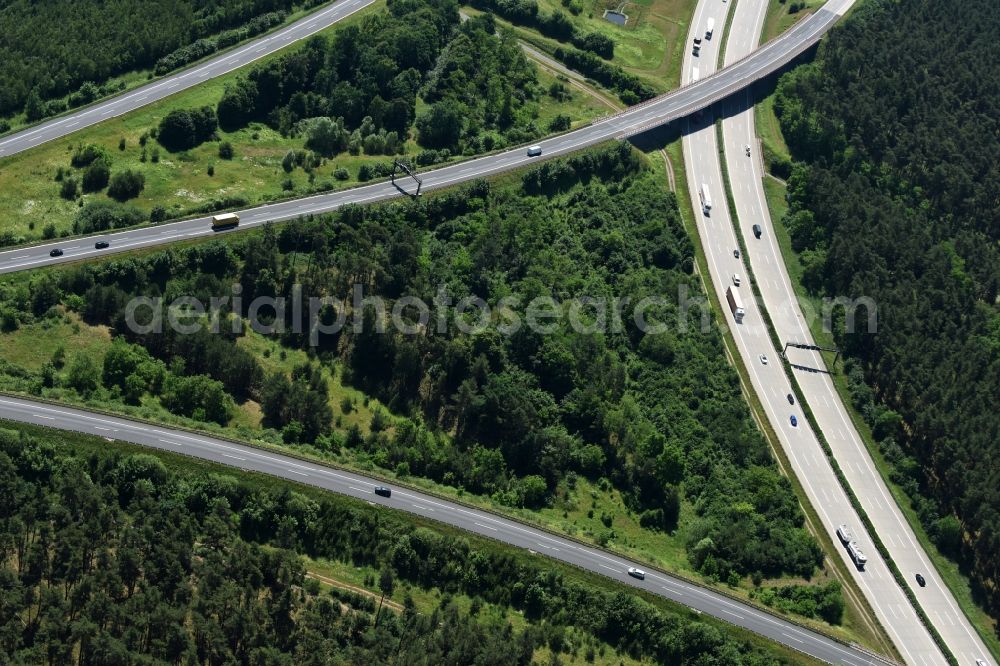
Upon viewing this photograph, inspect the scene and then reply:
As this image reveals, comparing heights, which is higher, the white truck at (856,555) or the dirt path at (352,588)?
the white truck at (856,555)

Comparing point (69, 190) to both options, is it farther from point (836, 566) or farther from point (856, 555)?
point (856, 555)

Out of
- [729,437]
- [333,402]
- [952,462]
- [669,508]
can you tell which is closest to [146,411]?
[333,402]

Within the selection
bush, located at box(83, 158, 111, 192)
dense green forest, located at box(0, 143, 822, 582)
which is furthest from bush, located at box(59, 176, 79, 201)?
dense green forest, located at box(0, 143, 822, 582)

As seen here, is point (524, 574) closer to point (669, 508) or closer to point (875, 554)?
point (669, 508)

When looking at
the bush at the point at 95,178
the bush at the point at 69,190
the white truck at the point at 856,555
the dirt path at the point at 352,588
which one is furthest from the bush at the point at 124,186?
the white truck at the point at 856,555

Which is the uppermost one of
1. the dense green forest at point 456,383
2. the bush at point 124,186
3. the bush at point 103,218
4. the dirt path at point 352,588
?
the bush at point 124,186

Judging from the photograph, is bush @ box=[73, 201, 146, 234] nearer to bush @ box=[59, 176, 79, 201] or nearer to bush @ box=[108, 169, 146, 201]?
bush @ box=[59, 176, 79, 201]

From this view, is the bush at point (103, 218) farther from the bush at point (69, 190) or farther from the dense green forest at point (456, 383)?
the dense green forest at point (456, 383)
